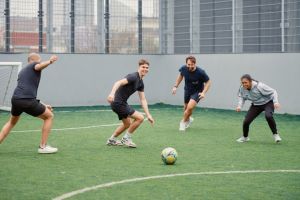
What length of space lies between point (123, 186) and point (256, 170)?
219 cm

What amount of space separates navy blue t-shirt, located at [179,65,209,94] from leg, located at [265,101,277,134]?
250 cm

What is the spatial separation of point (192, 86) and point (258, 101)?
275cm

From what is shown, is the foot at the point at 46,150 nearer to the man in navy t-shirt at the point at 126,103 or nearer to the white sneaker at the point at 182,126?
the man in navy t-shirt at the point at 126,103

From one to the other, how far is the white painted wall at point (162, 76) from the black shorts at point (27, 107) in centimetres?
963

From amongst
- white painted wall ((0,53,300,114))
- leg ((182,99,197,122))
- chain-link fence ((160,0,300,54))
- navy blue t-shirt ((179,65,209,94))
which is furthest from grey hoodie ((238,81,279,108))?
chain-link fence ((160,0,300,54))

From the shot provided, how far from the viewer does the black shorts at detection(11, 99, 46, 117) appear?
10.3m

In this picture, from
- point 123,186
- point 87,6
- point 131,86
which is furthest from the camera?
point 87,6

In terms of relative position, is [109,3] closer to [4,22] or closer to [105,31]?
[105,31]

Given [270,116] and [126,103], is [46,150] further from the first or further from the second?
[270,116]

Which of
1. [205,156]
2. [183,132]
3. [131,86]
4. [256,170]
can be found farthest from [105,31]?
[256,170]

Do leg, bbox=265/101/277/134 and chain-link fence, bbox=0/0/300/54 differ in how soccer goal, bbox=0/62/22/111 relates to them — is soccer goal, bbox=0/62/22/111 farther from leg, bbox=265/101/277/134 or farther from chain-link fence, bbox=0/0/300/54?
leg, bbox=265/101/277/134

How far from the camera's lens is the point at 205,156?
33.1 ft

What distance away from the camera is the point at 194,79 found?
14.6 metres

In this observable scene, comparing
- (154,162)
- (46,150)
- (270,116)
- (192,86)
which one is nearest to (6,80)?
(192,86)
